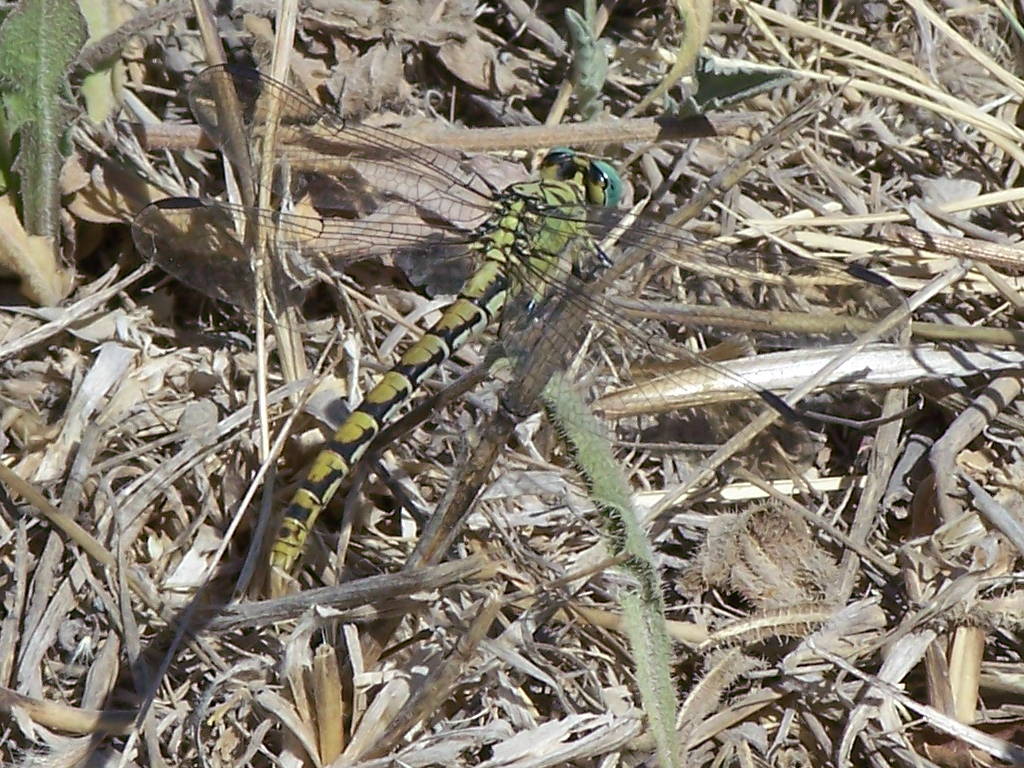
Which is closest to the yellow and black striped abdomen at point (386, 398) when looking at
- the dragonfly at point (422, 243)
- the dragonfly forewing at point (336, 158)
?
the dragonfly at point (422, 243)

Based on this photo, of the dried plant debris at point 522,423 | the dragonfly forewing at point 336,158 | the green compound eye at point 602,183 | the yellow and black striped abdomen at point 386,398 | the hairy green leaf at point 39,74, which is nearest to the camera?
the dried plant debris at point 522,423

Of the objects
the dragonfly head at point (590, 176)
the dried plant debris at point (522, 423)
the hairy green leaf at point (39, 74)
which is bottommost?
the dried plant debris at point (522, 423)

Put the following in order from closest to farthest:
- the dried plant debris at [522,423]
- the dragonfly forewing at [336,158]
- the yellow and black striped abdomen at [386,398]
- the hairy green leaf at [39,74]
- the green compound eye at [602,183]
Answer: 1. the dried plant debris at [522,423]
2. the yellow and black striped abdomen at [386,398]
3. the hairy green leaf at [39,74]
4. the dragonfly forewing at [336,158]
5. the green compound eye at [602,183]

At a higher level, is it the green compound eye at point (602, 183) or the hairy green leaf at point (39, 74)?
the hairy green leaf at point (39, 74)

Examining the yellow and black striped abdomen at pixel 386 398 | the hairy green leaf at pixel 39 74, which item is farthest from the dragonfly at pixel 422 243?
the hairy green leaf at pixel 39 74

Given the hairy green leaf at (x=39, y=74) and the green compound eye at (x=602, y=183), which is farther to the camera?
the green compound eye at (x=602, y=183)

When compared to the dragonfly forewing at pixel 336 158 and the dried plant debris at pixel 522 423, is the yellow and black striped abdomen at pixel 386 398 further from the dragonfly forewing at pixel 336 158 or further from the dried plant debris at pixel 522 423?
the dragonfly forewing at pixel 336 158

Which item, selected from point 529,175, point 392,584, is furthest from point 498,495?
point 529,175

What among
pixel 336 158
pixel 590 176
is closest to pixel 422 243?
pixel 336 158

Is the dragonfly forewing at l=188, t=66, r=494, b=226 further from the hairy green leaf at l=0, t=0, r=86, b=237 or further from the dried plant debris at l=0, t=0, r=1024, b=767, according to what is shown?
the hairy green leaf at l=0, t=0, r=86, b=237
